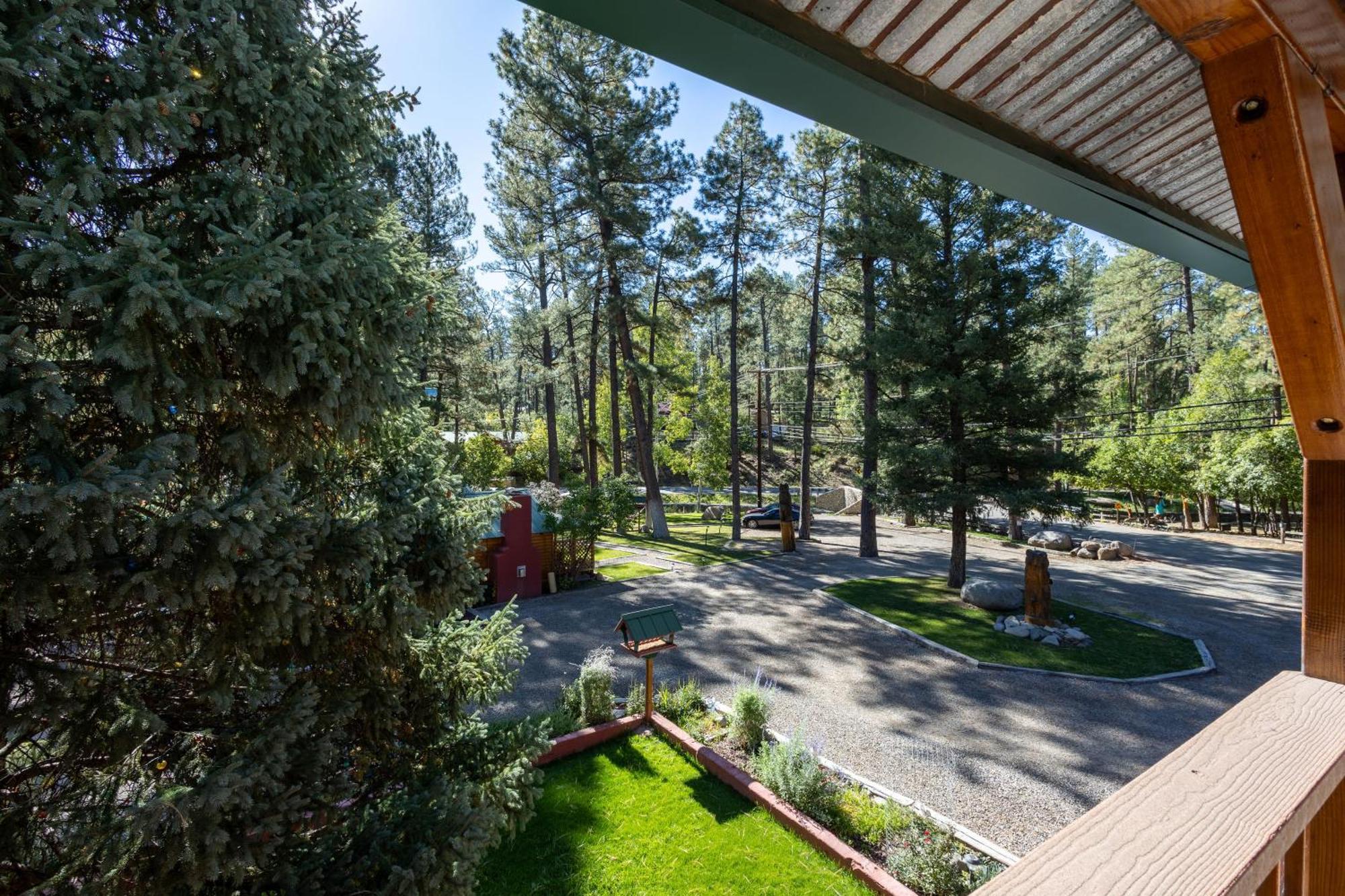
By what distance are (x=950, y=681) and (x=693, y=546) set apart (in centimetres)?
1017

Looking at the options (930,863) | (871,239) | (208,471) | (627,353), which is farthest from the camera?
(627,353)

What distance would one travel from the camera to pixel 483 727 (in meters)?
3.54

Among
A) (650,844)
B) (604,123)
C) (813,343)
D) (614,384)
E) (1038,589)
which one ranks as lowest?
(650,844)

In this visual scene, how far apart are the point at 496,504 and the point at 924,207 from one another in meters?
10.4

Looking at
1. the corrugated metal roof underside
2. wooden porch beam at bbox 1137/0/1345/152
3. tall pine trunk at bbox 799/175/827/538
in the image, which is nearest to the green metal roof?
the corrugated metal roof underside

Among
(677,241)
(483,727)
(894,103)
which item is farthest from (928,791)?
(677,241)

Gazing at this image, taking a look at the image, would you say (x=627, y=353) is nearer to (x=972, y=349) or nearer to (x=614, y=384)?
(x=614, y=384)

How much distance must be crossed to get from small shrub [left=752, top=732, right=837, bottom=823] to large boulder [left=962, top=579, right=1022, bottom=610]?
664 centimetres

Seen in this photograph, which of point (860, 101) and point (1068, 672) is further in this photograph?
point (1068, 672)

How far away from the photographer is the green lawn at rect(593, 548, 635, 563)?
607 inches

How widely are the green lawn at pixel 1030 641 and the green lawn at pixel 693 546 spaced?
14.3 ft

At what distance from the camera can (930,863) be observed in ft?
12.7

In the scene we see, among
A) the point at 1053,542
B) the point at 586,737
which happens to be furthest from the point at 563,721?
the point at 1053,542

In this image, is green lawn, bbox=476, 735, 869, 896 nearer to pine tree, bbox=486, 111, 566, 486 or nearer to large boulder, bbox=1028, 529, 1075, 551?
pine tree, bbox=486, 111, 566, 486
